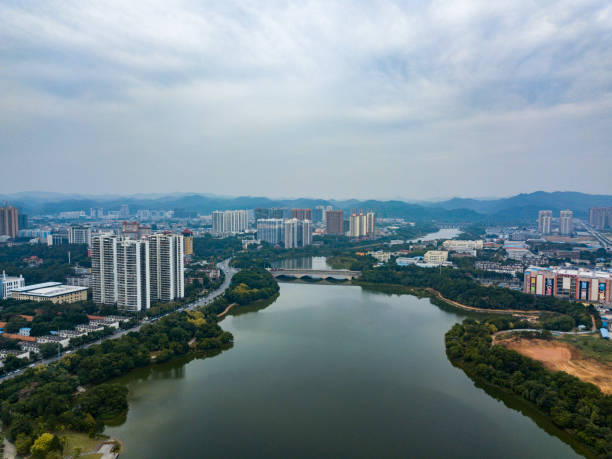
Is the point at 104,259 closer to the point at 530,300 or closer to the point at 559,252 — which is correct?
the point at 530,300

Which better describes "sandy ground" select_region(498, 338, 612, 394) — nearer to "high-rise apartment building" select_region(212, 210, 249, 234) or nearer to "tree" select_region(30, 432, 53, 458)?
"tree" select_region(30, 432, 53, 458)

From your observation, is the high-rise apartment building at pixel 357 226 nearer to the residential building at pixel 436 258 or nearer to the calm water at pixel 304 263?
the calm water at pixel 304 263

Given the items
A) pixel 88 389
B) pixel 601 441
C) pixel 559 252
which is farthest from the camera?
pixel 559 252

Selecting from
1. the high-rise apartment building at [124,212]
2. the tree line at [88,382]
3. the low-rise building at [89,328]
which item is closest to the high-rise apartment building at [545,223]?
the tree line at [88,382]

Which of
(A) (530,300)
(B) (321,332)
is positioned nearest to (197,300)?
(B) (321,332)

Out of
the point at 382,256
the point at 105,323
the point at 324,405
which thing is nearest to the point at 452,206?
the point at 382,256

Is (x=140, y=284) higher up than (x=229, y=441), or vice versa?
(x=140, y=284)

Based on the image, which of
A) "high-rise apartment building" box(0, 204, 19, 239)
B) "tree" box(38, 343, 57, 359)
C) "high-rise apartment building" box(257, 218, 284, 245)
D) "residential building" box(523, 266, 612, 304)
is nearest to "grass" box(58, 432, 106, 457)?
"tree" box(38, 343, 57, 359)
